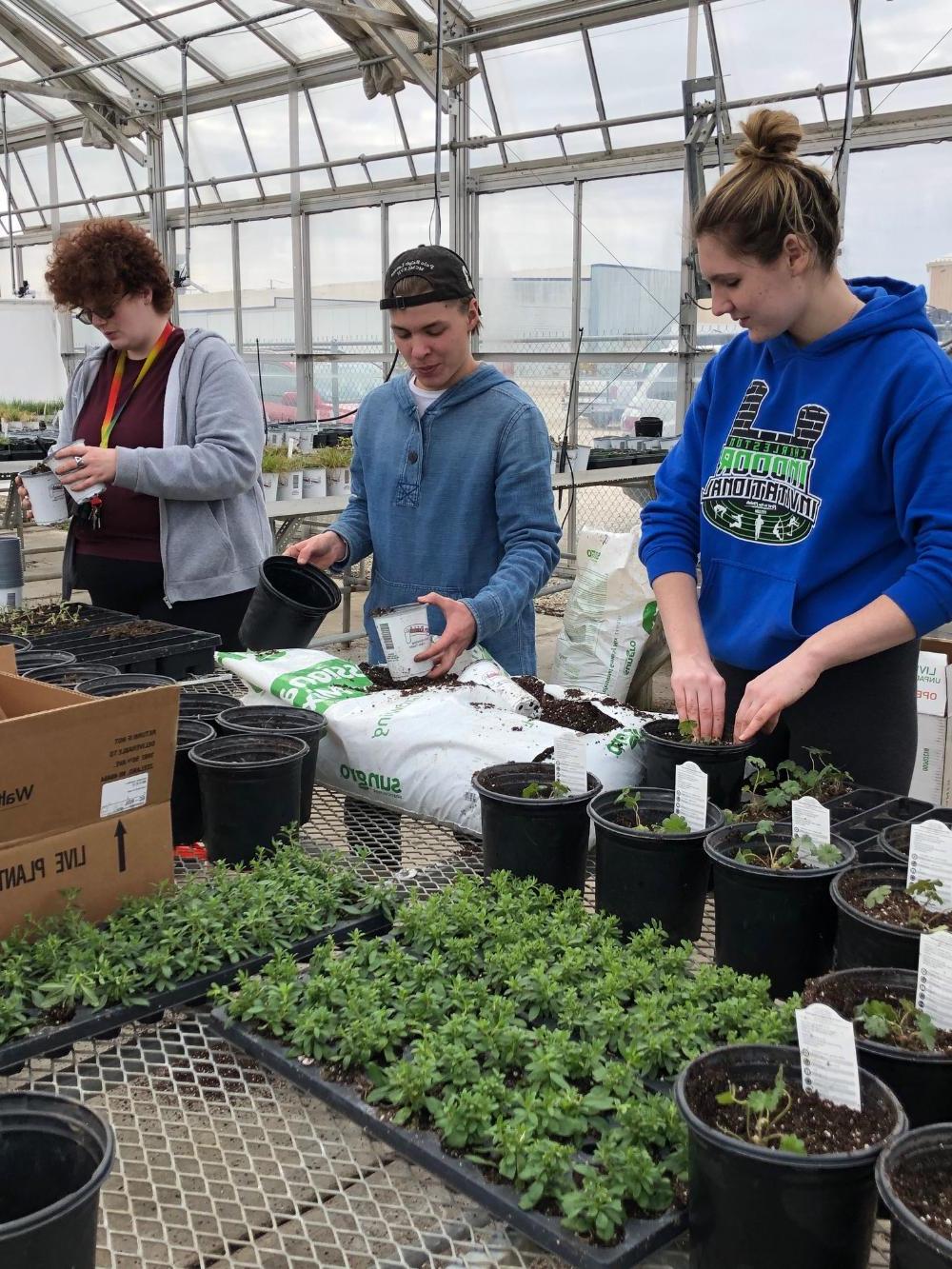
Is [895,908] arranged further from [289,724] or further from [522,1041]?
[289,724]

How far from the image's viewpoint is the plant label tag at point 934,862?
112 cm

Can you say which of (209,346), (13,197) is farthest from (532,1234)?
(13,197)

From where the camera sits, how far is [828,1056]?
0.82m

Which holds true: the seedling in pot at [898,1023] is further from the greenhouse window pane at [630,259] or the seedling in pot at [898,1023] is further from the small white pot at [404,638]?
the greenhouse window pane at [630,259]

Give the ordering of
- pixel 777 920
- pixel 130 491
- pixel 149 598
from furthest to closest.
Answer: pixel 149 598 < pixel 130 491 < pixel 777 920

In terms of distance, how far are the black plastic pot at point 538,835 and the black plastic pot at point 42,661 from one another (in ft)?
3.15

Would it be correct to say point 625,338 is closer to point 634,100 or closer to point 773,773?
point 634,100

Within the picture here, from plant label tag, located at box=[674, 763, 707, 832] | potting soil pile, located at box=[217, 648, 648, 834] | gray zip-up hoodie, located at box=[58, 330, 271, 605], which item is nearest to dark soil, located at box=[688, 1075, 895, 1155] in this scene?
plant label tag, located at box=[674, 763, 707, 832]

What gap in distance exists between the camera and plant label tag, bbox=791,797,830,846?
122 centimetres

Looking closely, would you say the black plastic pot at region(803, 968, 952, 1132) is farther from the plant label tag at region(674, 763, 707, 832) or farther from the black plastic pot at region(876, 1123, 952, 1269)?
the plant label tag at region(674, 763, 707, 832)

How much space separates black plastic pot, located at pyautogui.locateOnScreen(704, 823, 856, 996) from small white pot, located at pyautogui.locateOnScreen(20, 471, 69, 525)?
6.14ft

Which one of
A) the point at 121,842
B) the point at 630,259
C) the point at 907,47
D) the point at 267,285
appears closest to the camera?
the point at 121,842

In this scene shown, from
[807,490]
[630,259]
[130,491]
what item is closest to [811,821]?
[807,490]

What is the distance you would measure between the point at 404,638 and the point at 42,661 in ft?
2.40
